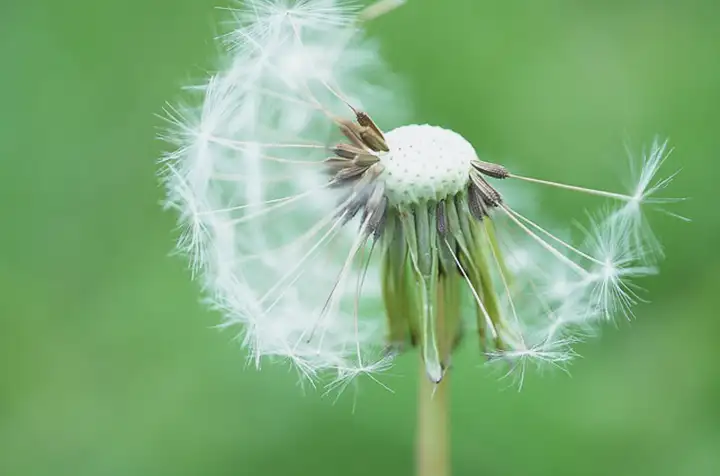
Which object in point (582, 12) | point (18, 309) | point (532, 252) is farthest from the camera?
point (582, 12)

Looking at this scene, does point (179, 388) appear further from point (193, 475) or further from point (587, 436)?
point (587, 436)

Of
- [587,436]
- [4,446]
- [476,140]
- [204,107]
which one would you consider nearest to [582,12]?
[476,140]

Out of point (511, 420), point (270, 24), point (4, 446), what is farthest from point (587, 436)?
point (4, 446)

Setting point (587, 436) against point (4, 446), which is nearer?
point (587, 436)

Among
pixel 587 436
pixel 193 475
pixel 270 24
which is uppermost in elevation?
pixel 270 24

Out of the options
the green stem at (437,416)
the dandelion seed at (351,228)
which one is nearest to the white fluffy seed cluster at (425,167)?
the dandelion seed at (351,228)

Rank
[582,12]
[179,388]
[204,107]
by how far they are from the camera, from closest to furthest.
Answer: [204,107] < [179,388] < [582,12]

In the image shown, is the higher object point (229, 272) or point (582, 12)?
point (582, 12)

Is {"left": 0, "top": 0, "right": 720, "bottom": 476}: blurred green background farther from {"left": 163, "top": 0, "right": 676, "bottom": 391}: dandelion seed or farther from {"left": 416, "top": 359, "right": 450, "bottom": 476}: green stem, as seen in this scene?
{"left": 416, "top": 359, "right": 450, "bottom": 476}: green stem
